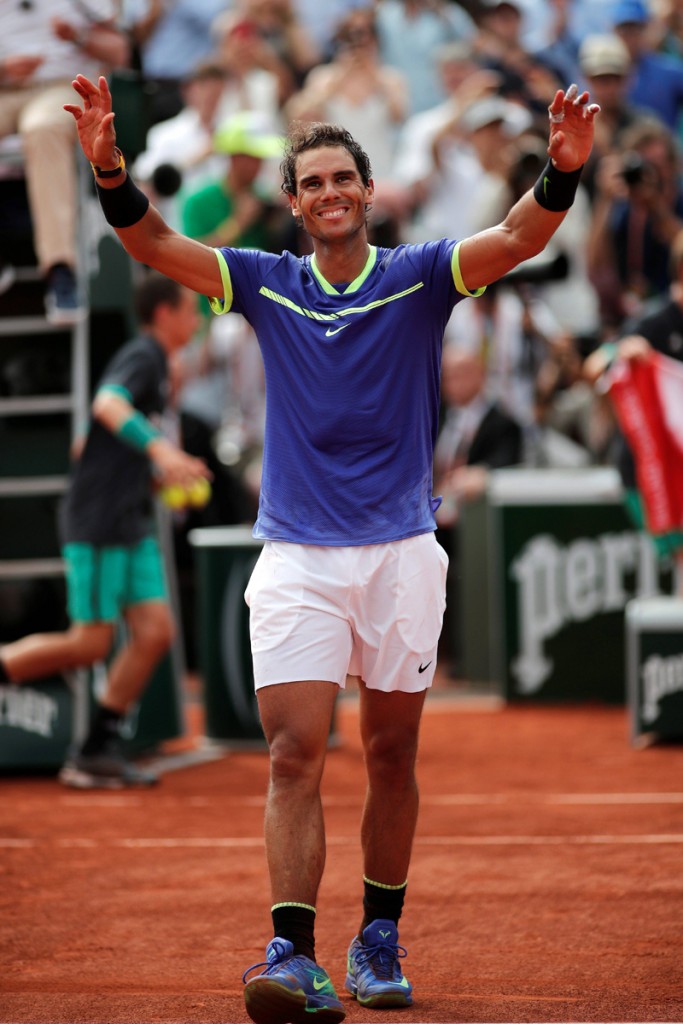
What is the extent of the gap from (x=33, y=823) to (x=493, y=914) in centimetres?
271

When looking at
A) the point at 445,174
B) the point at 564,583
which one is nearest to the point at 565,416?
the point at 564,583

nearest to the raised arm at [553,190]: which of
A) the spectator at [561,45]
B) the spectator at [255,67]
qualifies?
the spectator at [255,67]

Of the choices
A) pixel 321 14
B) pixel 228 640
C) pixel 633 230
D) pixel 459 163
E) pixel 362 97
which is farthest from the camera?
pixel 321 14

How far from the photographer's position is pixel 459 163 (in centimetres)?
1409

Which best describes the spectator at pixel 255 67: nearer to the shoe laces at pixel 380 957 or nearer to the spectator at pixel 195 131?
the spectator at pixel 195 131

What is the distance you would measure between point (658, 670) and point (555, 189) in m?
5.18

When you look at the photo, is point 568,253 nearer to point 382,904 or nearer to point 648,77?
point 648,77

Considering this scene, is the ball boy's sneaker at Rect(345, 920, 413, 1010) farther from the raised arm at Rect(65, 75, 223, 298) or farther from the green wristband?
the green wristband

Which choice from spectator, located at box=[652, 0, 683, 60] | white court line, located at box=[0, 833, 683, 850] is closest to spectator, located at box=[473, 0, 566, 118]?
spectator, located at box=[652, 0, 683, 60]

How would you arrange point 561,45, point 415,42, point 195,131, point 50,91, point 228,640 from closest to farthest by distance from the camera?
point 50,91 → point 228,640 → point 195,131 → point 561,45 → point 415,42

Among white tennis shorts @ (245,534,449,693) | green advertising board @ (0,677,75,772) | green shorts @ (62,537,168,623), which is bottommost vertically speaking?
green advertising board @ (0,677,75,772)

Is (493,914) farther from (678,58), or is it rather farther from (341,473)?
(678,58)

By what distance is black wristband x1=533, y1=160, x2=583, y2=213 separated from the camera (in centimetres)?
445

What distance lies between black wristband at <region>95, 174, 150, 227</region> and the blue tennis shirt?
0.26 meters
